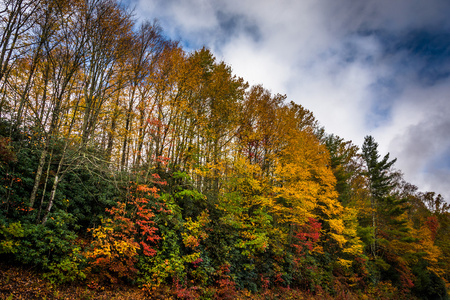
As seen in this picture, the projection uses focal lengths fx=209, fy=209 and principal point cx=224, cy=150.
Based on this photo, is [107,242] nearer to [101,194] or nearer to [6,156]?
[101,194]

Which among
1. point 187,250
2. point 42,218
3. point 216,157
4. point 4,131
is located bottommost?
point 187,250

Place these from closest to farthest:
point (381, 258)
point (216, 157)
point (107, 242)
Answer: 1. point (107, 242)
2. point (216, 157)
3. point (381, 258)

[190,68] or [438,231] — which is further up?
[190,68]

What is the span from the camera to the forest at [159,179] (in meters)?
6.76

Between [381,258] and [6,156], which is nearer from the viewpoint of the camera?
[6,156]

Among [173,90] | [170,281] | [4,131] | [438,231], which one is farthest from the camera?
[438,231]

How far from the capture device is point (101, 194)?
9016 millimetres

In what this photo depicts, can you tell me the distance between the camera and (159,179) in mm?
10883

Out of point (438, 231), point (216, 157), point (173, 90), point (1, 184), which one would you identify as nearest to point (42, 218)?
point (1, 184)

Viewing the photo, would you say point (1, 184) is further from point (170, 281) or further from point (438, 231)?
point (438, 231)

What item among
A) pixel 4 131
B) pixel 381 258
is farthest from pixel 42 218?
pixel 381 258

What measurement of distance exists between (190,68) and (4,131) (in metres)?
9.20

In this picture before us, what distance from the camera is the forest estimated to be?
22.2 feet

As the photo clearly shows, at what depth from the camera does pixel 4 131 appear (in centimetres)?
821
